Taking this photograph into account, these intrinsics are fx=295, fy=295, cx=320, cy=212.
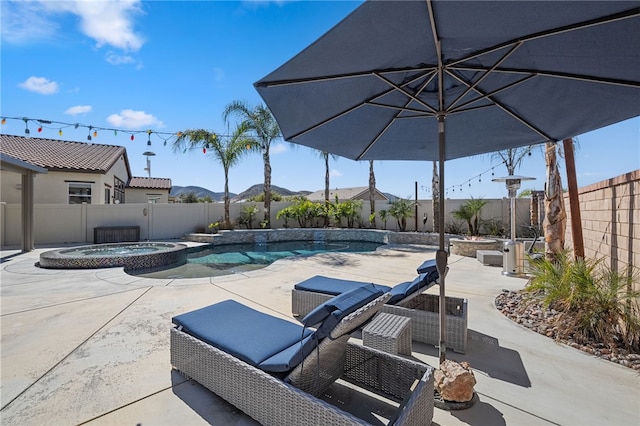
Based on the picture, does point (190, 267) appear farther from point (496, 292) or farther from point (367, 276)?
point (496, 292)

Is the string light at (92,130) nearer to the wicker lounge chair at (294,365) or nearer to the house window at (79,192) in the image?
the house window at (79,192)

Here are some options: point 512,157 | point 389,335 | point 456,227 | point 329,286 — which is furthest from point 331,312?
point 512,157

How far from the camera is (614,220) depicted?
154 inches

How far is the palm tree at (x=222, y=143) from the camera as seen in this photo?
14570mm

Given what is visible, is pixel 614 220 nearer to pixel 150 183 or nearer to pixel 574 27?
pixel 574 27

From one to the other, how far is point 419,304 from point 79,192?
17.5m

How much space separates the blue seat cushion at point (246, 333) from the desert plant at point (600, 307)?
3225 mm

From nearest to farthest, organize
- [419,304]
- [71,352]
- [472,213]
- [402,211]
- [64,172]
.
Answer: [71,352], [419,304], [472,213], [64,172], [402,211]

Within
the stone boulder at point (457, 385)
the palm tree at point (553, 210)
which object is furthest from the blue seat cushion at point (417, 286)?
the palm tree at point (553, 210)

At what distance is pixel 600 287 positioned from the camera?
11.2 ft

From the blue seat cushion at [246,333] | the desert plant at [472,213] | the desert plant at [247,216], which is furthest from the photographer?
the desert plant at [247,216]

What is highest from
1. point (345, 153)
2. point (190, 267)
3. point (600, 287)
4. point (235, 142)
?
point (235, 142)

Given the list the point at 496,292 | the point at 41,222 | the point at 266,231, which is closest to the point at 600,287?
the point at 496,292

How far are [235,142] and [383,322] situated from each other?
13.5m
